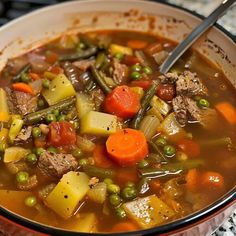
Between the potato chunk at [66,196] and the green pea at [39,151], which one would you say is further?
the green pea at [39,151]

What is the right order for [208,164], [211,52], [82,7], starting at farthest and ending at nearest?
[82,7] → [211,52] → [208,164]

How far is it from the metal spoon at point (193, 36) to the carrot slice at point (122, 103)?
47 cm

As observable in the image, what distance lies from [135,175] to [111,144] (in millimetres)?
249

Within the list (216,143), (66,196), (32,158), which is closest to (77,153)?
(32,158)

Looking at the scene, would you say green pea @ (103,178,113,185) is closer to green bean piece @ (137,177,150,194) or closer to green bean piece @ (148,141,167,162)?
green bean piece @ (137,177,150,194)

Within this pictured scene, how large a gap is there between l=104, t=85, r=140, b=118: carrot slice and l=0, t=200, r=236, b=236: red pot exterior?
98 cm

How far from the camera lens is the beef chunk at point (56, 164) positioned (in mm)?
3213

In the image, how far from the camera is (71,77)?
393 centimetres

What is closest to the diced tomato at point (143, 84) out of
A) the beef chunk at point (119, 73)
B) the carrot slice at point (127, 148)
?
the beef chunk at point (119, 73)

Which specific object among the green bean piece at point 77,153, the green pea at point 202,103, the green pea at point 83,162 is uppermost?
the green pea at point 202,103

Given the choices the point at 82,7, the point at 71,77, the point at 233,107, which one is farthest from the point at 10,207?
the point at 82,7

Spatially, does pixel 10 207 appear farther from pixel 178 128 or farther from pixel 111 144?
pixel 178 128

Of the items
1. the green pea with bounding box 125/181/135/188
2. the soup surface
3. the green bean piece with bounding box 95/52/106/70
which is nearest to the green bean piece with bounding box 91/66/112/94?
the soup surface

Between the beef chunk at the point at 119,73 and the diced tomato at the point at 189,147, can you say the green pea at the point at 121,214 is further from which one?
the beef chunk at the point at 119,73
